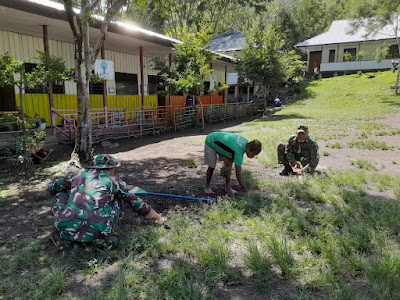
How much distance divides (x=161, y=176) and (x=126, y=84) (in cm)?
946

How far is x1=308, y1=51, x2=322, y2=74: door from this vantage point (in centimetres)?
3306

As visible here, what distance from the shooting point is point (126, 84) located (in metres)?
14.2

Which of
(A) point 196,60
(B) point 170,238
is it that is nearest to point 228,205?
(B) point 170,238

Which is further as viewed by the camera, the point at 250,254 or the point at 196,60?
the point at 196,60

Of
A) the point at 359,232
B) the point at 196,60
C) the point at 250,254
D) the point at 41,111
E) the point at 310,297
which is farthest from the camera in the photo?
the point at 196,60

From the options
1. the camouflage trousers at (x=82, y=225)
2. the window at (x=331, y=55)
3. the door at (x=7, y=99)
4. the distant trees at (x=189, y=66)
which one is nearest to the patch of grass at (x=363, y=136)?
the distant trees at (x=189, y=66)

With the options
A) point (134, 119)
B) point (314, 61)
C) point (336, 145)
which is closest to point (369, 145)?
point (336, 145)

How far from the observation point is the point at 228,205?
13.2 ft

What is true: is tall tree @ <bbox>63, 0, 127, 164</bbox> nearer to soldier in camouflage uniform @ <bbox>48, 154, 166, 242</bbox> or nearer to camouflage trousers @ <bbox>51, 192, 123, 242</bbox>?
soldier in camouflage uniform @ <bbox>48, 154, 166, 242</bbox>

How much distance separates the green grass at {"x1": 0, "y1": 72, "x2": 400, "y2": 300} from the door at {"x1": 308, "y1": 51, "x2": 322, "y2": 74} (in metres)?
31.9

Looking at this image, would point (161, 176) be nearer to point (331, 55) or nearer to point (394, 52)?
point (394, 52)

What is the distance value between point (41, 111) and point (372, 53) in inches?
1210

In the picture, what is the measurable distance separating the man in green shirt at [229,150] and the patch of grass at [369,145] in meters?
5.30

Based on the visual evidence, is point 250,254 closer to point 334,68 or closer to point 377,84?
point 377,84
